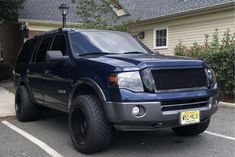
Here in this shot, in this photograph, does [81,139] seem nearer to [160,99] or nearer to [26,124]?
[160,99]

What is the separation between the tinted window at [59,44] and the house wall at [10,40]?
17157 mm

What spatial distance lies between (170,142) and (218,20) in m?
10.6

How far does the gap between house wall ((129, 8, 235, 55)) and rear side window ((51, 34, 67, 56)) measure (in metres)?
9.73

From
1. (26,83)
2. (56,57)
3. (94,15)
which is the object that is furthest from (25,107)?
(94,15)

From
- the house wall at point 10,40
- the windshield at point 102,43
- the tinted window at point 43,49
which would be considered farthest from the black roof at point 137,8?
the tinted window at point 43,49

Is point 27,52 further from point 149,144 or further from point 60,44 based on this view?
point 149,144

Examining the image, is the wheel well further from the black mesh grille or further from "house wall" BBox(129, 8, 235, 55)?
"house wall" BBox(129, 8, 235, 55)

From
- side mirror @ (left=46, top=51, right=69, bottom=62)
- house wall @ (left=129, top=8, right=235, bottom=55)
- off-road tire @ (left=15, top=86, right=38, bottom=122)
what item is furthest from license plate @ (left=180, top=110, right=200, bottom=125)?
house wall @ (left=129, top=8, right=235, bottom=55)

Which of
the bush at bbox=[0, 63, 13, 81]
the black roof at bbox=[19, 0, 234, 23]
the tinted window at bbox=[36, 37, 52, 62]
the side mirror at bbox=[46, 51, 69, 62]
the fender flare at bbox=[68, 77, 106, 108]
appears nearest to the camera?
the fender flare at bbox=[68, 77, 106, 108]

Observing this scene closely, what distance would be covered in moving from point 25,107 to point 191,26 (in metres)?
10.9

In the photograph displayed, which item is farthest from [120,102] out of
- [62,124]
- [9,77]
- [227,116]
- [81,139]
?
[9,77]

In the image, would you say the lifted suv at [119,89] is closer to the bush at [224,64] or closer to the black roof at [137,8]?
the bush at [224,64]

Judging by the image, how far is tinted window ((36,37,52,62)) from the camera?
298 inches

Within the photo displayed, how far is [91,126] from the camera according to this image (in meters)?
5.43
